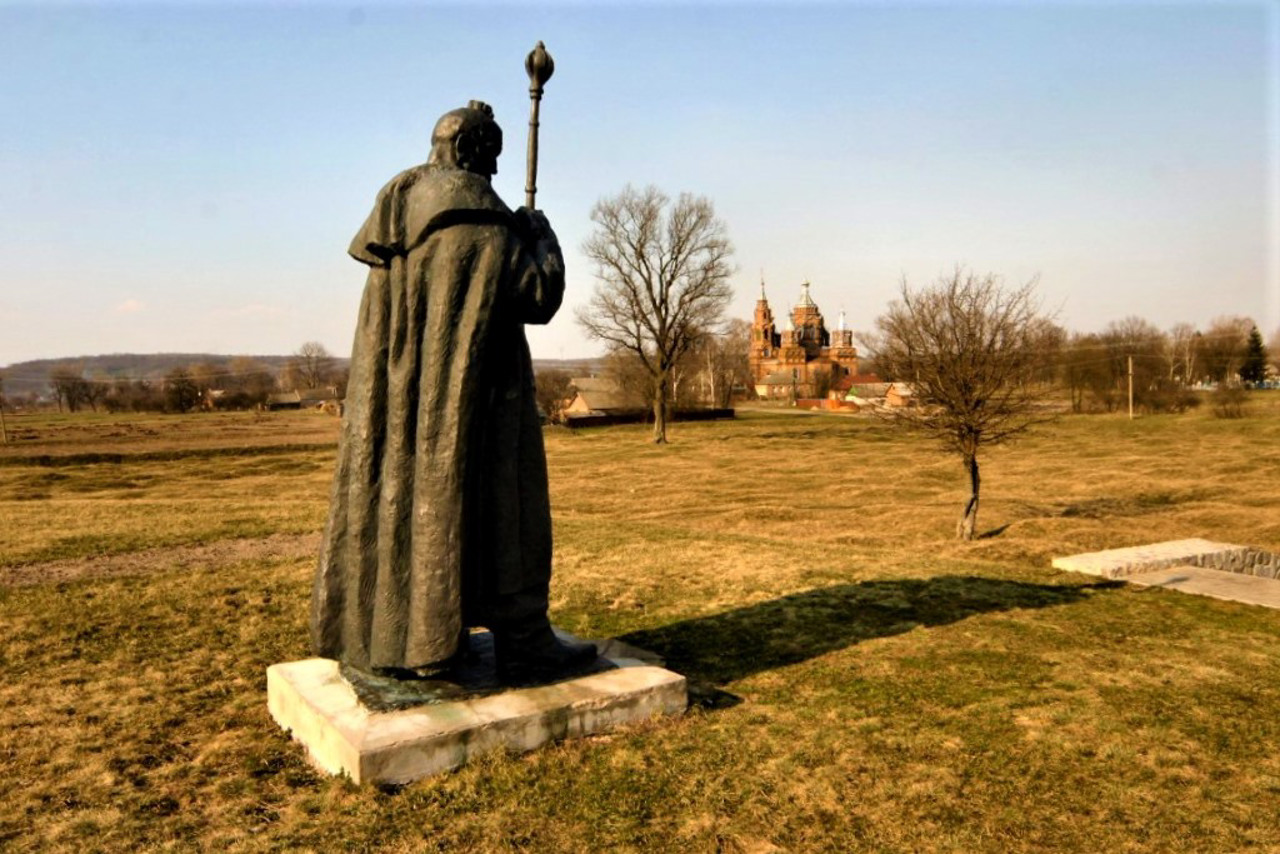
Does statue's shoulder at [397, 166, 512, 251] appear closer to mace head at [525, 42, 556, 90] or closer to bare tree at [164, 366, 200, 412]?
mace head at [525, 42, 556, 90]

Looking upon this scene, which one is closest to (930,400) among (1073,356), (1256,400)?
(1073,356)

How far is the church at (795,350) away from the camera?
112 meters

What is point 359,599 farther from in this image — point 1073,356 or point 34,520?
point 1073,356

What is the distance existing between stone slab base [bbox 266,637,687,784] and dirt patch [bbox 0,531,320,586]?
5.91m

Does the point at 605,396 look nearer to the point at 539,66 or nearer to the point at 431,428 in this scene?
the point at 539,66

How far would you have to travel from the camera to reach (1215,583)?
29.2 ft

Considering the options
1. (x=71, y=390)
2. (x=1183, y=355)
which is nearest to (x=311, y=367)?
(x=71, y=390)

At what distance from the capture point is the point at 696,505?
19.2 meters

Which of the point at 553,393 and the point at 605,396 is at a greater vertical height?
the point at 553,393

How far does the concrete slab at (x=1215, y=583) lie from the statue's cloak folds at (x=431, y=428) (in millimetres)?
7536

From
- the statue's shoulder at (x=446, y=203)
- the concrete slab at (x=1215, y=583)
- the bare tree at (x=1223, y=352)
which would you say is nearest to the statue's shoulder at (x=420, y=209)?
the statue's shoulder at (x=446, y=203)

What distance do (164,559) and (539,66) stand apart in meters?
8.39

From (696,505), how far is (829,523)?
387 cm

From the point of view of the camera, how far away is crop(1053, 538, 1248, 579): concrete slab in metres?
9.44
